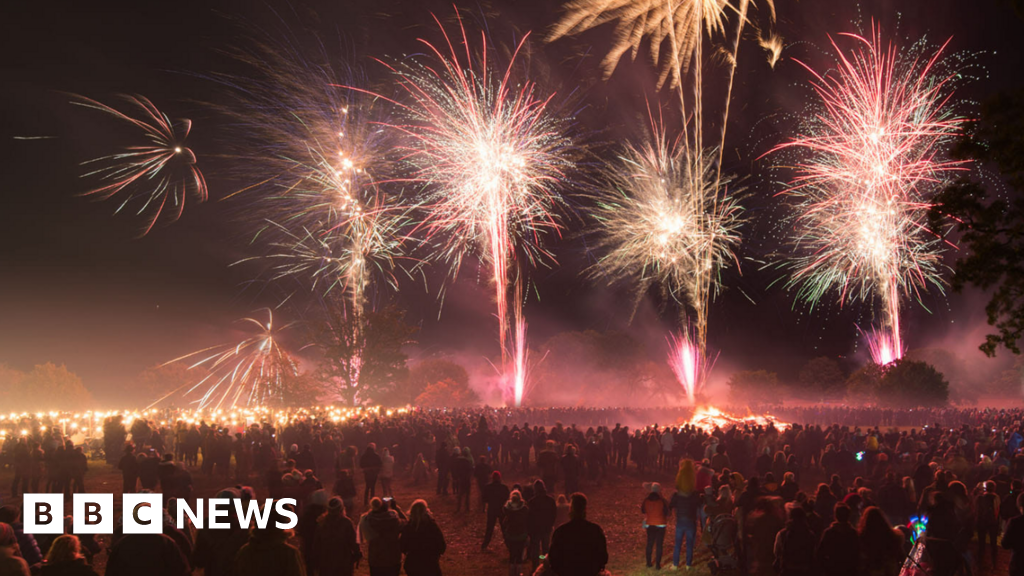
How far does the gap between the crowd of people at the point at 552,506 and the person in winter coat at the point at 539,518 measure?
2cm

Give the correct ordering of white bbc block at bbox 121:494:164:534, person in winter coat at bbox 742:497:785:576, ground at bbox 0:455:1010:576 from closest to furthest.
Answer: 1. white bbc block at bbox 121:494:164:534
2. person in winter coat at bbox 742:497:785:576
3. ground at bbox 0:455:1010:576

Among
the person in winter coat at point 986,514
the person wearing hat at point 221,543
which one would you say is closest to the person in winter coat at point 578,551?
the person wearing hat at point 221,543

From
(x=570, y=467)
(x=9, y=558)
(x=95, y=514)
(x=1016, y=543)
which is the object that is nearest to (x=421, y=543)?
(x=9, y=558)

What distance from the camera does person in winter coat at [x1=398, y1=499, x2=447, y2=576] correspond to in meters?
6.66

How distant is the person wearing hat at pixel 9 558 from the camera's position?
530cm

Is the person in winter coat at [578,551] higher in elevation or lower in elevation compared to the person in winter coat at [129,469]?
higher

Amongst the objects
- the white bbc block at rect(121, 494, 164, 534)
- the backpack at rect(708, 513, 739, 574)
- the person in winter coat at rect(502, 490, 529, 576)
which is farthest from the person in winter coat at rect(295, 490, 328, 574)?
the backpack at rect(708, 513, 739, 574)

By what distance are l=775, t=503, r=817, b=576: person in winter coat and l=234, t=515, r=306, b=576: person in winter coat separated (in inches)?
192

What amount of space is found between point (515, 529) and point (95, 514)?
30.3ft

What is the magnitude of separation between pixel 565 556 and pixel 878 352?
76.9 m

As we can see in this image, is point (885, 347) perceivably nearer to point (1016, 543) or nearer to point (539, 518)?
point (1016, 543)

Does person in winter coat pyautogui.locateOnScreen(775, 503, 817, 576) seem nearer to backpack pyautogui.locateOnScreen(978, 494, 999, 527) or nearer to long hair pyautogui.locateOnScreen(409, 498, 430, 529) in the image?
long hair pyautogui.locateOnScreen(409, 498, 430, 529)

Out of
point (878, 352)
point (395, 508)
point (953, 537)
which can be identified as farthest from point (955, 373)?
point (395, 508)

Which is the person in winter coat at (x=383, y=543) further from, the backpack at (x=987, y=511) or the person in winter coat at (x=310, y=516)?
the backpack at (x=987, y=511)
